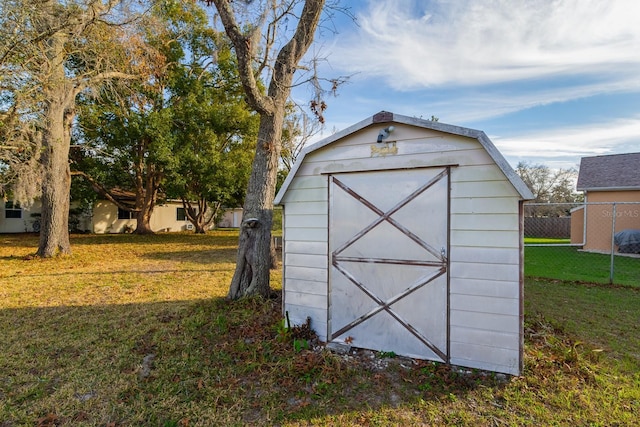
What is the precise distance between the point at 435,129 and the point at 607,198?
12.6 meters

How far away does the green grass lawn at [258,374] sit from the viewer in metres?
2.52

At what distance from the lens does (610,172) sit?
40.9 feet

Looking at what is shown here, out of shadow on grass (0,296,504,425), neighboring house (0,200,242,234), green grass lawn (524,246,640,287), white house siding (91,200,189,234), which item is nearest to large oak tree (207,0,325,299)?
shadow on grass (0,296,504,425)

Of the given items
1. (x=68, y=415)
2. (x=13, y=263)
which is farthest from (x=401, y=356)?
(x=13, y=263)

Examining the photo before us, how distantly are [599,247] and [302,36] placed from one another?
12506mm

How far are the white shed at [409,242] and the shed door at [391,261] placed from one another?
1cm

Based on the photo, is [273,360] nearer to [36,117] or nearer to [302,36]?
[302,36]

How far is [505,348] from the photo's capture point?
296 centimetres

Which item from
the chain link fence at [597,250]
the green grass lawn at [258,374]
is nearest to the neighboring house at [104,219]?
the green grass lawn at [258,374]

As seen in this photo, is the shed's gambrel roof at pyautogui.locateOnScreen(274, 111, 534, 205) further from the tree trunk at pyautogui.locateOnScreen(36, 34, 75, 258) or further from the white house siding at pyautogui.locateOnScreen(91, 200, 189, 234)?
the white house siding at pyautogui.locateOnScreen(91, 200, 189, 234)

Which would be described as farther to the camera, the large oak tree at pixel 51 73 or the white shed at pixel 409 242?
the large oak tree at pixel 51 73

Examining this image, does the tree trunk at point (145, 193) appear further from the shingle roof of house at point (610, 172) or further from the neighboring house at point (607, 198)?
the shingle roof of house at point (610, 172)

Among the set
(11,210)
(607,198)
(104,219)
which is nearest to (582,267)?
(607,198)

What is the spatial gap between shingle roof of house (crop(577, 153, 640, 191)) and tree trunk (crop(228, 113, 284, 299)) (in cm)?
1243
